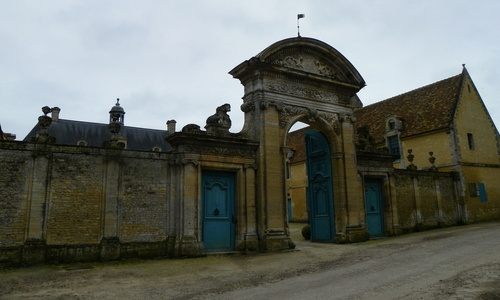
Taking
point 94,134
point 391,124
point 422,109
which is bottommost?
point 391,124

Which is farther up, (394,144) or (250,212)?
(394,144)

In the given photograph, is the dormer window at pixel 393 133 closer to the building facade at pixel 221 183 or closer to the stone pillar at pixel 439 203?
the stone pillar at pixel 439 203

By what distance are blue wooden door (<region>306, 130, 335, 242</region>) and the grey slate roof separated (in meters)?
18.4

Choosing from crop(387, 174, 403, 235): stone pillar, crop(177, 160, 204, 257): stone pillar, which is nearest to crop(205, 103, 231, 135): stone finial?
crop(177, 160, 204, 257): stone pillar

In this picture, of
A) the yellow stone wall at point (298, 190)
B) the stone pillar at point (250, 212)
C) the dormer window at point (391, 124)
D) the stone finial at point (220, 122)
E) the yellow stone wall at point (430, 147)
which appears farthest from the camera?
the yellow stone wall at point (298, 190)

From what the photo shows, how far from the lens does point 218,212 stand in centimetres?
1096

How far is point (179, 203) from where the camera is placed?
10.2 meters

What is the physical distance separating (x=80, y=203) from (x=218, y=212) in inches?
147

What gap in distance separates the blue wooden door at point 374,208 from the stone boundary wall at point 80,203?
8225 mm

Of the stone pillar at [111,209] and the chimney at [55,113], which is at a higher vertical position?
the chimney at [55,113]

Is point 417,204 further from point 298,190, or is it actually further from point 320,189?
point 298,190

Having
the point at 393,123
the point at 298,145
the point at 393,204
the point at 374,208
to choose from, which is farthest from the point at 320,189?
the point at 298,145

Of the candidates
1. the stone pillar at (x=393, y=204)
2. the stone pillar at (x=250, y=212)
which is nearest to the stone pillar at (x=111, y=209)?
the stone pillar at (x=250, y=212)

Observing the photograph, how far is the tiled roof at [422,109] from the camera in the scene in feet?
67.4
